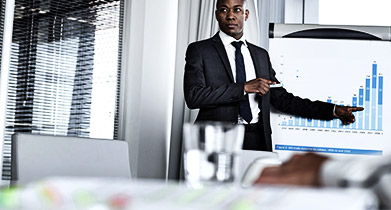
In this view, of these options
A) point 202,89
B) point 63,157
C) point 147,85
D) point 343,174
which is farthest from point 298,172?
point 147,85

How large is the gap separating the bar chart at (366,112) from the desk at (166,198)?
9.19 ft

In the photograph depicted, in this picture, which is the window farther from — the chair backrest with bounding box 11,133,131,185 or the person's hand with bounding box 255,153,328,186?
the person's hand with bounding box 255,153,328,186

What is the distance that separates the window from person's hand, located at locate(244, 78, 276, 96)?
5.65 ft

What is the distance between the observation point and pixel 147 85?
161 inches

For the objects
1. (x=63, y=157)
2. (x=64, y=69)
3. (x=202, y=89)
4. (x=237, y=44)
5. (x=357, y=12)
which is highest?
(x=357, y=12)

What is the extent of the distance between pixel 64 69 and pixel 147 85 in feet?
2.10

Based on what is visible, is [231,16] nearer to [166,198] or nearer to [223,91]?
[223,91]

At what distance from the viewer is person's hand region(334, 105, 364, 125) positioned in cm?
314

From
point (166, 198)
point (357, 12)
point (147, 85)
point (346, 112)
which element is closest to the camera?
point (166, 198)

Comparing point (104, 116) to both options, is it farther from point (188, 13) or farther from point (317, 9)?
point (317, 9)

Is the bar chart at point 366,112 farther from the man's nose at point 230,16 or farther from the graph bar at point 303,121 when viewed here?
the man's nose at point 230,16

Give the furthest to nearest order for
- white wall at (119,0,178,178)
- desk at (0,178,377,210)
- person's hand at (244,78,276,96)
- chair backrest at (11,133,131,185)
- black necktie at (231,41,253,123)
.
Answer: white wall at (119,0,178,178) → black necktie at (231,41,253,123) → person's hand at (244,78,276,96) → chair backrest at (11,133,131,185) → desk at (0,178,377,210)

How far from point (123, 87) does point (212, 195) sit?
3714mm

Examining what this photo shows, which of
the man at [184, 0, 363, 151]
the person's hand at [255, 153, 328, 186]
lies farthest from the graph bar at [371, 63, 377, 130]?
the person's hand at [255, 153, 328, 186]
